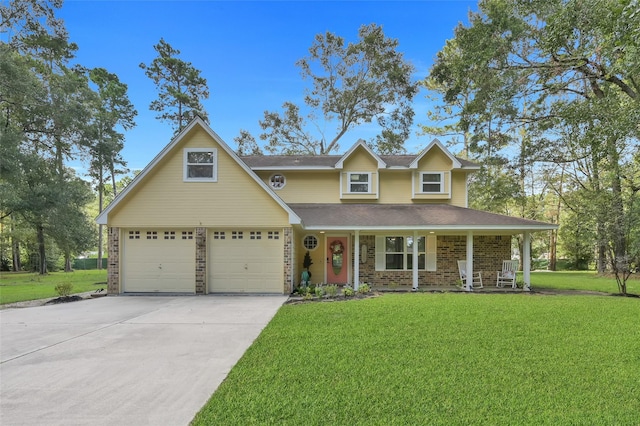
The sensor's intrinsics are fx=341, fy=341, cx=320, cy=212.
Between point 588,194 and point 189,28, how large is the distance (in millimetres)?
23526

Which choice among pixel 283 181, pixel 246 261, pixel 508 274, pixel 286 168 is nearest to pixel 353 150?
pixel 286 168

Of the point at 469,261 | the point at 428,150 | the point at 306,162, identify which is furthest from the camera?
the point at 306,162

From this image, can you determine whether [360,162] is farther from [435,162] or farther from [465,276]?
[465,276]

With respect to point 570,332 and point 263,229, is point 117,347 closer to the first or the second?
point 263,229

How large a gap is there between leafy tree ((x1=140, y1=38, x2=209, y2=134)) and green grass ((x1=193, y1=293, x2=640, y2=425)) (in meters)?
26.0

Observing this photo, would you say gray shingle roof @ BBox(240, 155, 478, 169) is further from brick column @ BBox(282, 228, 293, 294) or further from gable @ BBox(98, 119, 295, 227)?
brick column @ BBox(282, 228, 293, 294)

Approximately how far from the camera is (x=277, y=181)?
1532cm

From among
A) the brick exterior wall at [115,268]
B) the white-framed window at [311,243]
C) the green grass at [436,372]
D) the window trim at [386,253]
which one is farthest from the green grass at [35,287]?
the window trim at [386,253]

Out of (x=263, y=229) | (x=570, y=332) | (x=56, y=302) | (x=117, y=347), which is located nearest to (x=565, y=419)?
(x=570, y=332)

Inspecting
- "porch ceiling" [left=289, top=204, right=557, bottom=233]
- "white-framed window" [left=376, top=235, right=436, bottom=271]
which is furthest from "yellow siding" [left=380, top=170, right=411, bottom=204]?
"white-framed window" [left=376, top=235, right=436, bottom=271]

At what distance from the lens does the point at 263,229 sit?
11.9 m

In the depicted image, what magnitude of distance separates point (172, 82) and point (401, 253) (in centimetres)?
2516

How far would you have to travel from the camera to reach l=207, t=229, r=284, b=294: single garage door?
11.8 meters

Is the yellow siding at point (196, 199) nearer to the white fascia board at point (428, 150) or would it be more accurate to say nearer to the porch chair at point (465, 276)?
the white fascia board at point (428, 150)
